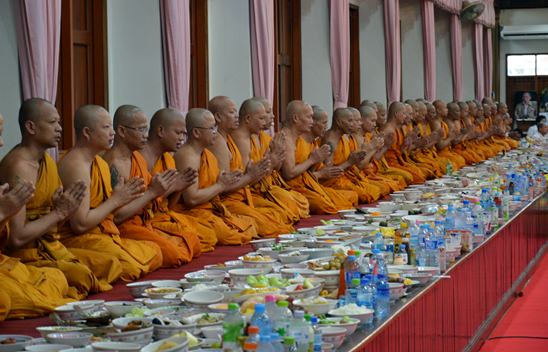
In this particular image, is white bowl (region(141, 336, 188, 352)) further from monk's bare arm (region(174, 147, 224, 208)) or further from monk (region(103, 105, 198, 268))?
monk's bare arm (region(174, 147, 224, 208))

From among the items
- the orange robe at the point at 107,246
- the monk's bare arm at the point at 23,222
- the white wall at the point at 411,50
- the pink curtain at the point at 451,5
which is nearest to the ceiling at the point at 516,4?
the pink curtain at the point at 451,5

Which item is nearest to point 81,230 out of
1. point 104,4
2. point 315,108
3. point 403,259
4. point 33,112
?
point 33,112

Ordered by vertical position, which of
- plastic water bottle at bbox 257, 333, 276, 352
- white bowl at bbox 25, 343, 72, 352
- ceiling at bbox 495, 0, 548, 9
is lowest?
white bowl at bbox 25, 343, 72, 352

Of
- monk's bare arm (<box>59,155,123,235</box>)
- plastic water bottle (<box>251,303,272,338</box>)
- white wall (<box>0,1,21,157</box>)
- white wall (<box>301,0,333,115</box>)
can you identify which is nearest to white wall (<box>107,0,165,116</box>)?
white wall (<box>0,1,21,157</box>)

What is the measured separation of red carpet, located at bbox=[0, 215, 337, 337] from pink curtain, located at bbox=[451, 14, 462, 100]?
12.8 m

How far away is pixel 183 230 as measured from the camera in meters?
6.68

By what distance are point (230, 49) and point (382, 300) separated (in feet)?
23.4

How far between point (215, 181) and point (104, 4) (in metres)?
1.89

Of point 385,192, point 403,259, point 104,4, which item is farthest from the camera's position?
point 385,192

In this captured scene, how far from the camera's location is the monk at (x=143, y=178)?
6.27 m

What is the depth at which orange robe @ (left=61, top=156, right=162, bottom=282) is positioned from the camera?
18.2ft

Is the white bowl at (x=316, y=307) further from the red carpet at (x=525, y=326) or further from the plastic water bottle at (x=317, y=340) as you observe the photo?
the red carpet at (x=525, y=326)

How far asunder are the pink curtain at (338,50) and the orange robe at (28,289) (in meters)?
8.78

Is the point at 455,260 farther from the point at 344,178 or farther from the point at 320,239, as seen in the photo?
the point at 344,178
